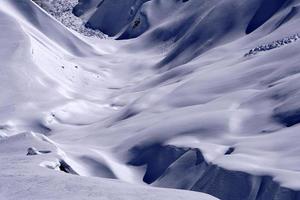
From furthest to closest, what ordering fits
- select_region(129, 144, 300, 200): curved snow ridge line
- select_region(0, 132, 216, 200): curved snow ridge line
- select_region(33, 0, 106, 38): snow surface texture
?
select_region(33, 0, 106, 38): snow surface texture < select_region(129, 144, 300, 200): curved snow ridge line < select_region(0, 132, 216, 200): curved snow ridge line

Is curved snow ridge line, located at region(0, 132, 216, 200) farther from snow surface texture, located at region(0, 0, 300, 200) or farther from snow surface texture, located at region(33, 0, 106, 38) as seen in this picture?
snow surface texture, located at region(33, 0, 106, 38)

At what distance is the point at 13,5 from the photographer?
24.2 meters

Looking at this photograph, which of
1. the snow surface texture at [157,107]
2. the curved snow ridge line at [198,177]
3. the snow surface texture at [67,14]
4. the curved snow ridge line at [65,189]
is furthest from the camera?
the snow surface texture at [67,14]

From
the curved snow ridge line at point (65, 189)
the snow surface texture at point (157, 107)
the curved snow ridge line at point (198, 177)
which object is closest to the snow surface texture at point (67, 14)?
the snow surface texture at point (157, 107)

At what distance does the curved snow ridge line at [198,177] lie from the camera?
8.98m

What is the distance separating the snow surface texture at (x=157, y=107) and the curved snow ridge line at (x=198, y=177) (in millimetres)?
21

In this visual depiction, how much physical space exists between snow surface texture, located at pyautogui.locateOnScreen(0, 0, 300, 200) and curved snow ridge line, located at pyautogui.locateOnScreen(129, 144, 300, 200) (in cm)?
2

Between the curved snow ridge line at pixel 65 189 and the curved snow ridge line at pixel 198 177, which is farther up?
the curved snow ridge line at pixel 65 189

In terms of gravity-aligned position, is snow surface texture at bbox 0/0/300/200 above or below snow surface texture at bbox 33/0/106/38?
above

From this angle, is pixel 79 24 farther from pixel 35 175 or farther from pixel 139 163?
pixel 35 175

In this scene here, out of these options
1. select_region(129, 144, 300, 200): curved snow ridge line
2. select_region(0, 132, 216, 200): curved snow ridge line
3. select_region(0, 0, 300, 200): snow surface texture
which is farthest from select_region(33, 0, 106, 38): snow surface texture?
select_region(0, 132, 216, 200): curved snow ridge line

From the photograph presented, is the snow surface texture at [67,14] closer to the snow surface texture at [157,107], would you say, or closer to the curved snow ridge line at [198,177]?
the snow surface texture at [157,107]

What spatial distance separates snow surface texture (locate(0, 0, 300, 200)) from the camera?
9.25 meters

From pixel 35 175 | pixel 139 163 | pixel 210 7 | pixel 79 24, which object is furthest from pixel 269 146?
pixel 79 24
